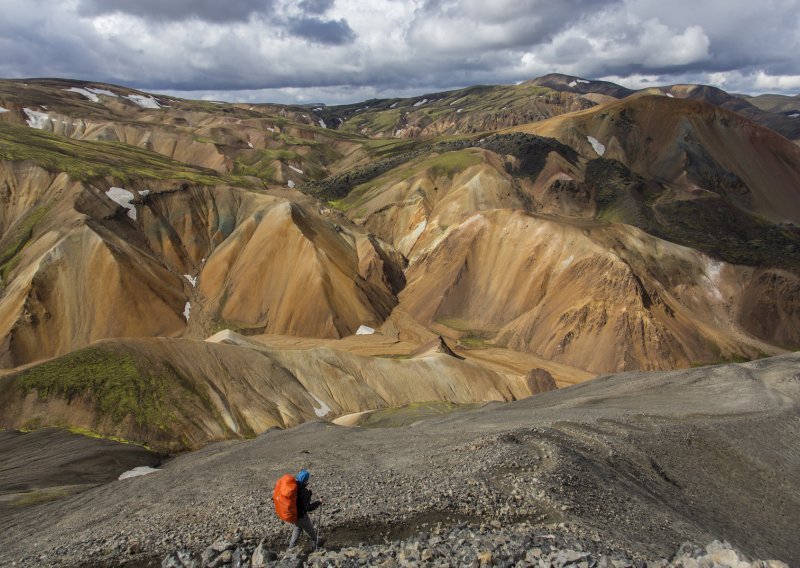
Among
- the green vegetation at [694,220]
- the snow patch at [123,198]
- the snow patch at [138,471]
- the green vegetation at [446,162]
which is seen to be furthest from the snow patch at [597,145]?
the snow patch at [138,471]

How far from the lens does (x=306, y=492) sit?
10.5 m

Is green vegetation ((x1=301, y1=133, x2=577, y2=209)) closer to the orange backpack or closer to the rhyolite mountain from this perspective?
the rhyolite mountain

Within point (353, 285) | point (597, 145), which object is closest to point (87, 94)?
point (597, 145)

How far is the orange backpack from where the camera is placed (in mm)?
10203

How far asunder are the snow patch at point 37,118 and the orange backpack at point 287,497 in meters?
158

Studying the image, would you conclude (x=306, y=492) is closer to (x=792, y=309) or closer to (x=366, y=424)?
(x=366, y=424)

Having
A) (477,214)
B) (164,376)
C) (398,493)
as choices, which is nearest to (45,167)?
(164,376)

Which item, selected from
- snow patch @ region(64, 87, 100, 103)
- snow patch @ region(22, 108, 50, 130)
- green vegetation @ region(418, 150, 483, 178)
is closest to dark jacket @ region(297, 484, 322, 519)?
green vegetation @ region(418, 150, 483, 178)

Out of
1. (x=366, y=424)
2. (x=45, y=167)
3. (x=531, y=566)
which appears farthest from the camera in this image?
(x=45, y=167)

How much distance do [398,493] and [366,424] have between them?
22.1 metres

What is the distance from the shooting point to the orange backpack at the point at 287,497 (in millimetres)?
10203

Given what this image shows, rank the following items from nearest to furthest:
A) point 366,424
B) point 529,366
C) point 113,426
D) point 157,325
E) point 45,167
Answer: point 113,426 < point 366,424 < point 529,366 < point 157,325 < point 45,167

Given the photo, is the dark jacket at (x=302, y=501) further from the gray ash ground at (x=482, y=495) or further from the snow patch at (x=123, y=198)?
the snow patch at (x=123, y=198)

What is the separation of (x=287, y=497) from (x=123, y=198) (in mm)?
68971
